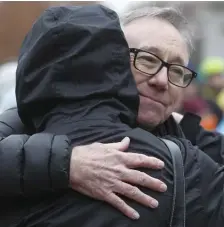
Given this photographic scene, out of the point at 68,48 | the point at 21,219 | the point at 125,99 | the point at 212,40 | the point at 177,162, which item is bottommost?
the point at 212,40

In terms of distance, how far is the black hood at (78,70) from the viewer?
210cm

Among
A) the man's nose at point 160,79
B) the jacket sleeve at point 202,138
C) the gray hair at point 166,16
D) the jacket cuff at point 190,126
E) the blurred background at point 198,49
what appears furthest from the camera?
the blurred background at point 198,49

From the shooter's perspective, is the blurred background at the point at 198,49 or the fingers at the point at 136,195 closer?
the fingers at the point at 136,195

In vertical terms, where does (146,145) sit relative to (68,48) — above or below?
below

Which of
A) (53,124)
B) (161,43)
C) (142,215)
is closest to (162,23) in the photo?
(161,43)

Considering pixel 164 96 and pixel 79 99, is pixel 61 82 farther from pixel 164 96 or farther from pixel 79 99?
pixel 164 96

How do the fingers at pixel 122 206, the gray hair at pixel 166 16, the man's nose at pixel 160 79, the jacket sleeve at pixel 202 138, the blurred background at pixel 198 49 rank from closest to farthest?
the fingers at pixel 122 206, the man's nose at pixel 160 79, the gray hair at pixel 166 16, the jacket sleeve at pixel 202 138, the blurred background at pixel 198 49

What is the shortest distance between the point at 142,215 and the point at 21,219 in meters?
0.40

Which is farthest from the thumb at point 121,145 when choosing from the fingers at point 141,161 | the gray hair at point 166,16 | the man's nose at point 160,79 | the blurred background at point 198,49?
the blurred background at point 198,49

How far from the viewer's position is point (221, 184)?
2.17m

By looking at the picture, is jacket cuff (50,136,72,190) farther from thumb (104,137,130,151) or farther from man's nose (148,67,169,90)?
man's nose (148,67,169,90)

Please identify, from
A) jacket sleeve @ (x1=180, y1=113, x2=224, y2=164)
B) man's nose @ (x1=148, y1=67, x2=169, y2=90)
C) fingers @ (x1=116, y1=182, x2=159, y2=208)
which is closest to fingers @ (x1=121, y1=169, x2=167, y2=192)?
fingers @ (x1=116, y1=182, x2=159, y2=208)

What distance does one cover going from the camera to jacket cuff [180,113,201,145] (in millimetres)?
3014

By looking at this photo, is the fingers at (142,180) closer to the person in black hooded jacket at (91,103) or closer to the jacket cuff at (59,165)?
the person in black hooded jacket at (91,103)
